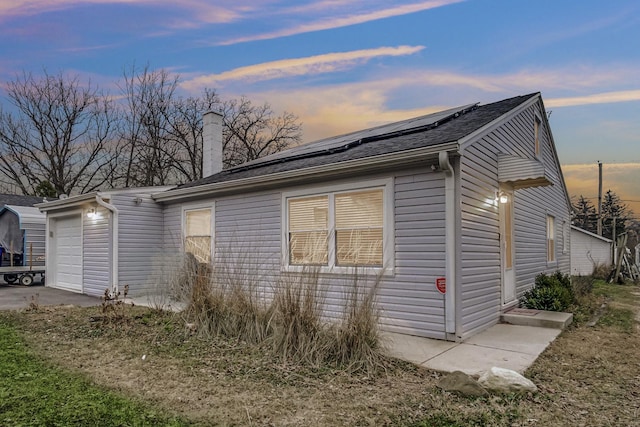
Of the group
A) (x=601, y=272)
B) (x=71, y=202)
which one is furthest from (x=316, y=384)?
(x=601, y=272)

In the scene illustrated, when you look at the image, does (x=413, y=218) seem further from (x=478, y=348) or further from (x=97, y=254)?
(x=97, y=254)

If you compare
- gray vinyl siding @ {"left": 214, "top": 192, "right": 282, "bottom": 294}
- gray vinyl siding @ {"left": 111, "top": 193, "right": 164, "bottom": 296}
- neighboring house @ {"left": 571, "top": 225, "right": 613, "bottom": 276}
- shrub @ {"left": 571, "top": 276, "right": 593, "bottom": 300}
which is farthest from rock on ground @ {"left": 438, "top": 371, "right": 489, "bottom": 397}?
neighboring house @ {"left": 571, "top": 225, "right": 613, "bottom": 276}

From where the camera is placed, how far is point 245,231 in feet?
24.9

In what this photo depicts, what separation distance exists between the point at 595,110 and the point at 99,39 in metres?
13.8

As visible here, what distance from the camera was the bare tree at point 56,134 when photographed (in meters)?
20.9

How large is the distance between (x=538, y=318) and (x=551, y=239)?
477 cm

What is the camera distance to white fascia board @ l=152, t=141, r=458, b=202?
197 inches

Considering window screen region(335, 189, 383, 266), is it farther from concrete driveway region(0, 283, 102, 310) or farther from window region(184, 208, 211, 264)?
concrete driveway region(0, 283, 102, 310)

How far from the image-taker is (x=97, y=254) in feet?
30.8

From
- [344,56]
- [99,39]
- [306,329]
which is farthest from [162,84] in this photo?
[306,329]

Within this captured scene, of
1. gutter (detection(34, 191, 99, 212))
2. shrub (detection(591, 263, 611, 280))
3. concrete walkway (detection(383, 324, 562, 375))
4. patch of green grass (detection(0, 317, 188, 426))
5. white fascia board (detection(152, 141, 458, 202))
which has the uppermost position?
white fascia board (detection(152, 141, 458, 202))

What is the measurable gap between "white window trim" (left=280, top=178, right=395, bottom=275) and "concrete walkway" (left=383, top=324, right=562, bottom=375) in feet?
3.15

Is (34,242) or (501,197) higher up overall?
(501,197)

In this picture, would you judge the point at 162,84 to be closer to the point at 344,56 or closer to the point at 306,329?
the point at 344,56
